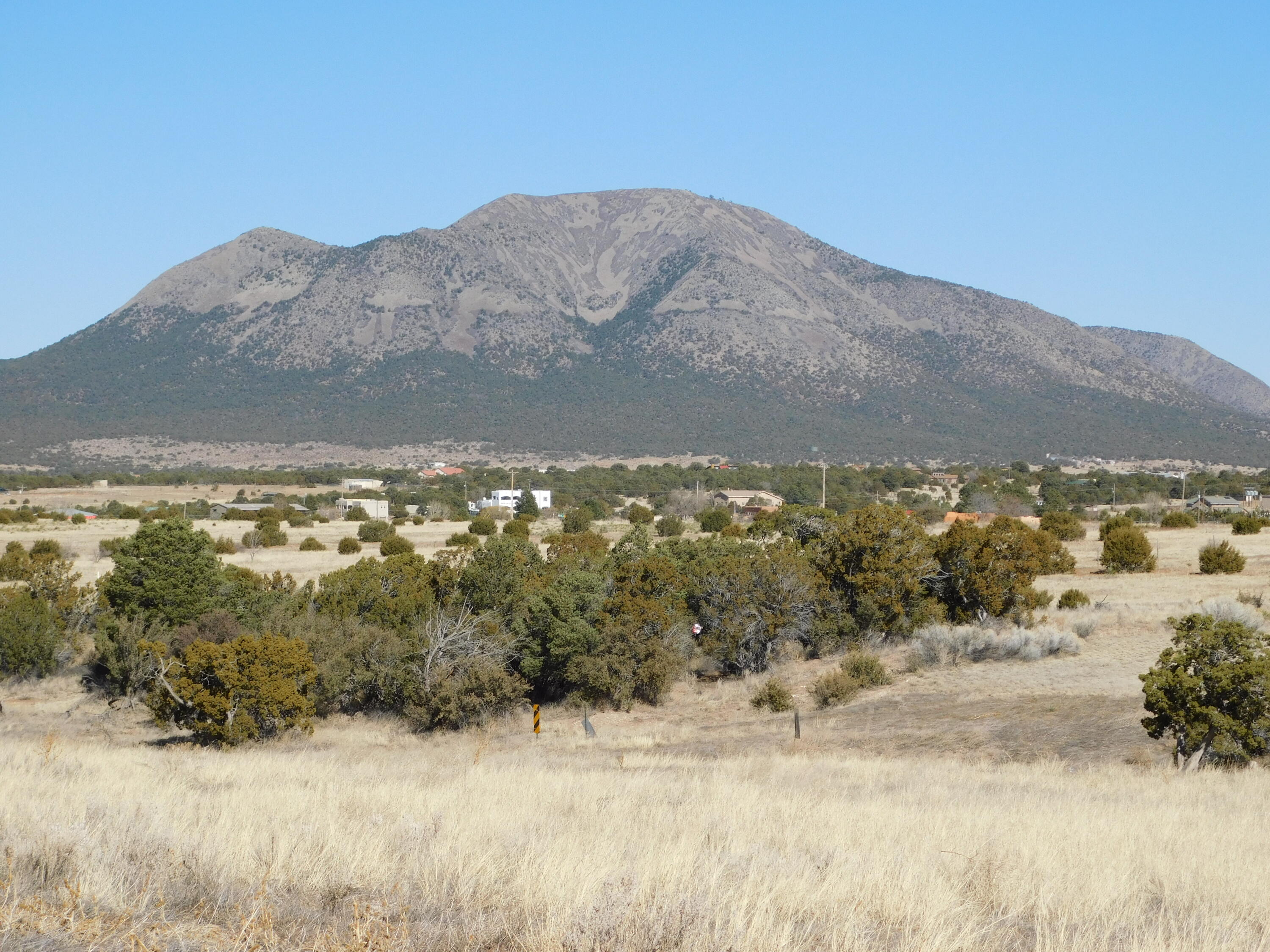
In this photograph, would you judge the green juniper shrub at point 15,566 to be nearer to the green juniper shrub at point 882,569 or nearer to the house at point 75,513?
the green juniper shrub at point 882,569

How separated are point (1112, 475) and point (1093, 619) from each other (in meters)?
87.9

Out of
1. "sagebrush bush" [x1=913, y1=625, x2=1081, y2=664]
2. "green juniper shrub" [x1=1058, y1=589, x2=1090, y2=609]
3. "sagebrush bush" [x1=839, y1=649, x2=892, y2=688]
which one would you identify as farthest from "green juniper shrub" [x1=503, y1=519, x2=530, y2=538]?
"sagebrush bush" [x1=913, y1=625, x2=1081, y2=664]

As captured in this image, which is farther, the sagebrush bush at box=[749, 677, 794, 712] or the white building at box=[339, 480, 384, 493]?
the white building at box=[339, 480, 384, 493]

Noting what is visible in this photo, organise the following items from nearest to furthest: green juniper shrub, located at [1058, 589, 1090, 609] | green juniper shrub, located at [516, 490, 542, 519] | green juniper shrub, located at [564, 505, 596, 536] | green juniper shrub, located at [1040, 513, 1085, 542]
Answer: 1. green juniper shrub, located at [1058, 589, 1090, 609]
2. green juniper shrub, located at [1040, 513, 1085, 542]
3. green juniper shrub, located at [564, 505, 596, 536]
4. green juniper shrub, located at [516, 490, 542, 519]

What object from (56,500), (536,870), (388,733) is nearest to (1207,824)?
(536,870)

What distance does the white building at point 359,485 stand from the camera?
101 meters

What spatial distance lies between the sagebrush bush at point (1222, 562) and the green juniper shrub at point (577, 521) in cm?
3077

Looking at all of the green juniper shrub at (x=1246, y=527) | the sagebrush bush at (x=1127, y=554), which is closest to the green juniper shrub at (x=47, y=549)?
the sagebrush bush at (x=1127, y=554)

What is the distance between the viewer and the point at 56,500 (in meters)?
93.2

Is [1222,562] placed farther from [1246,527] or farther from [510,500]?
[510,500]

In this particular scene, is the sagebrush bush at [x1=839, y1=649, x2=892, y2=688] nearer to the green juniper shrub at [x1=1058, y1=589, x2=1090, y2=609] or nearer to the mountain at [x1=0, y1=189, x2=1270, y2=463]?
the green juniper shrub at [x1=1058, y1=589, x2=1090, y2=609]

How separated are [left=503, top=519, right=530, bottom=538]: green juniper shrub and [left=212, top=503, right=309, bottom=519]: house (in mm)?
23142

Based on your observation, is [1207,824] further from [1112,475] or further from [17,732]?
[1112,475]

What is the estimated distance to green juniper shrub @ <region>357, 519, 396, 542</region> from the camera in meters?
62.2
